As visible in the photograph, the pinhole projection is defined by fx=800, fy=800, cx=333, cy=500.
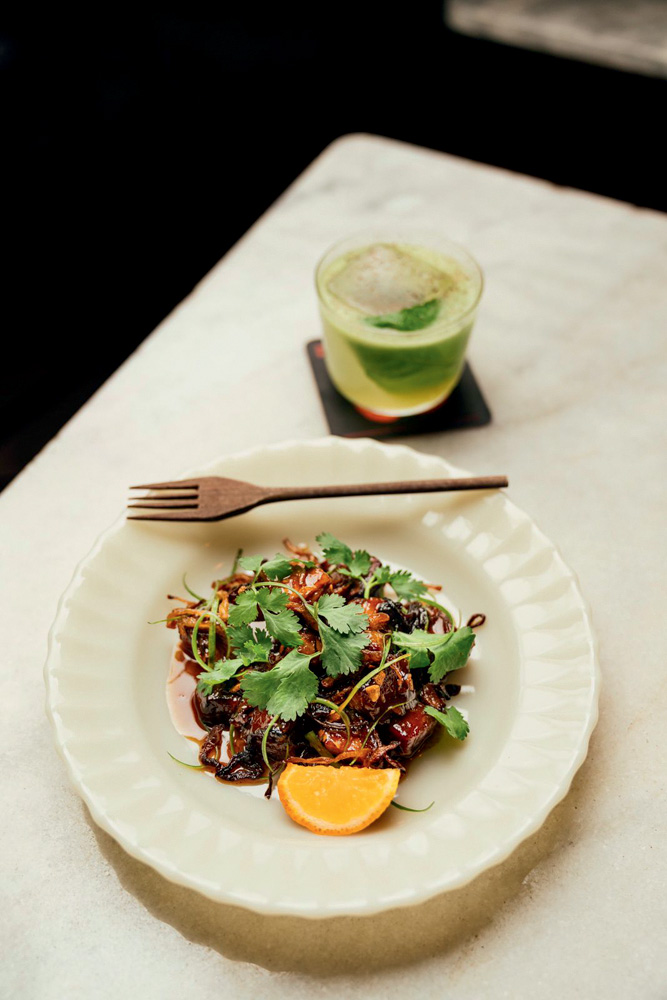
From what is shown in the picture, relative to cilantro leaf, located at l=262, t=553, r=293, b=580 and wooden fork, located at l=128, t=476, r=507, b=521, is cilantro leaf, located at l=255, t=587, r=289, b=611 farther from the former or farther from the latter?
wooden fork, located at l=128, t=476, r=507, b=521

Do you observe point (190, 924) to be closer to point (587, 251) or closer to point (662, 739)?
point (662, 739)

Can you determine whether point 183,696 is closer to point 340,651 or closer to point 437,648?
point 340,651

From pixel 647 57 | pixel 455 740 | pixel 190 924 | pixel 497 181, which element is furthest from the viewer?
pixel 647 57

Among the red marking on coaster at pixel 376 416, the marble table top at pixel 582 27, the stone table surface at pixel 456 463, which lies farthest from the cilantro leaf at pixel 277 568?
the marble table top at pixel 582 27

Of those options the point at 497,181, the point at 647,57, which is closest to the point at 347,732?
the point at 497,181

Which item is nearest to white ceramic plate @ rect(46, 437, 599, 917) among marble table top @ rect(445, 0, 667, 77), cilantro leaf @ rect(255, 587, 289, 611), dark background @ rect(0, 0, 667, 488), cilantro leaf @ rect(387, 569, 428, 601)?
cilantro leaf @ rect(387, 569, 428, 601)

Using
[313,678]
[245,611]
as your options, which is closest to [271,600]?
[245,611]
